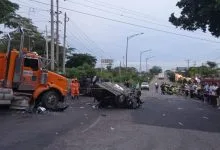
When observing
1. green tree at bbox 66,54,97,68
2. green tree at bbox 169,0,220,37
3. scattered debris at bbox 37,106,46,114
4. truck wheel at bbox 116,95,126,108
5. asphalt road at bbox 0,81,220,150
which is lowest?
asphalt road at bbox 0,81,220,150

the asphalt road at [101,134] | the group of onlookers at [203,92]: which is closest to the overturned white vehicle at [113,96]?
the asphalt road at [101,134]

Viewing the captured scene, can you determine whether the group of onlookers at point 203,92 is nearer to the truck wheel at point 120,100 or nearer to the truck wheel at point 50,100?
the truck wheel at point 120,100

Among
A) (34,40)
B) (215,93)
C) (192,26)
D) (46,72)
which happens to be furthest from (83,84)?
(34,40)

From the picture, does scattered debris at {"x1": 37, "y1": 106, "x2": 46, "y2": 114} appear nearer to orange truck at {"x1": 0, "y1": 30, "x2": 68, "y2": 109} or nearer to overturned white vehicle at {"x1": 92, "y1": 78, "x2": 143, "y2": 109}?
orange truck at {"x1": 0, "y1": 30, "x2": 68, "y2": 109}

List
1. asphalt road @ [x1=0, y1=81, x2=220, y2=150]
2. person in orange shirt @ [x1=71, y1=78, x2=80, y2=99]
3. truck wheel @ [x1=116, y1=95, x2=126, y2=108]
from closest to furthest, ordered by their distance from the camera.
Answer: asphalt road @ [x1=0, y1=81, x2=220, y2=150] < truck wheel @ [x1=116, y1=95, x2=126, y2=108] < person in orange shirt @ [x1=71, y1=78, x2=80, y2=99]

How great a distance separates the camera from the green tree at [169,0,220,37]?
95.7 feet

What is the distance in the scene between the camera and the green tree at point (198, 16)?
29172 mm

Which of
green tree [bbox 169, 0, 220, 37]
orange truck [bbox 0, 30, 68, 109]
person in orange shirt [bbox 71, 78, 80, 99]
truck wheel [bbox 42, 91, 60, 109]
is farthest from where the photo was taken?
person in orange shirt [bbox 71, 78, 80, 99]

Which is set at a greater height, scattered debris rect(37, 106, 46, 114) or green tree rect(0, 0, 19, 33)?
green tree rect(0, 0, 19, 33)

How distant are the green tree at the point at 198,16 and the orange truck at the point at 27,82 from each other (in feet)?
30.2

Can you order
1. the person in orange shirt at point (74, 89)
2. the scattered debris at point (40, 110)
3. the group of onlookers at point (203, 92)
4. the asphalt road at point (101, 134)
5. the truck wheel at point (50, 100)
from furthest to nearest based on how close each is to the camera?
the person in orange shirt at point (74, 89)
the group of onlookers at point (203, 92)
the truck wheel at point (50, 100)
the scattered debris at point (40, 110)
the asphalt road at point (101, 134)

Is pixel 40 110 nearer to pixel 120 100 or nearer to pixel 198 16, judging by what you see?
pixel 120 100

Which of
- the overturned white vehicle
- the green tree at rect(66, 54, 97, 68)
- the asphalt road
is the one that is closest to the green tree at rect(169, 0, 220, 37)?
the overturned white vehicle

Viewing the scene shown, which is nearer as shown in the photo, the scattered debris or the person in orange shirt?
the scattered debris
